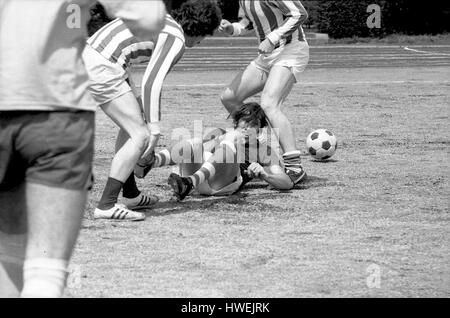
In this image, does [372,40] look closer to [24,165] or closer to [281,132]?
[281,132]

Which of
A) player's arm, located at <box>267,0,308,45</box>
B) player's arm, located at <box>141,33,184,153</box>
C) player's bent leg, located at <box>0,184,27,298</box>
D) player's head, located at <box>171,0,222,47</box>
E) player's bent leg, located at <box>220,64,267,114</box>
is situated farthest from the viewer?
player's bent leg, located at <box>220,64,267,114</box>

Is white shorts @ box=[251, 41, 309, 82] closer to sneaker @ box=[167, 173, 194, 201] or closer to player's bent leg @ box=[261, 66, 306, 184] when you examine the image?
player's bent leg @ box=[261, 66, 306, 184]

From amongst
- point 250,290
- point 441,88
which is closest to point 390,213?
point 250,290

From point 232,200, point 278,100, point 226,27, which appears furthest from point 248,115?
point 226,27

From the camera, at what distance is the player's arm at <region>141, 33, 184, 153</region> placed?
758 centimetres

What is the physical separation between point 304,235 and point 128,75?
69.8 inches

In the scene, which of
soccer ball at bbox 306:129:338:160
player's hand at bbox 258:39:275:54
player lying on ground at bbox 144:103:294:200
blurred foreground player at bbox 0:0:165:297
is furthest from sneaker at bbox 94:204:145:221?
blurred foreground player at bbox 0:0:165:297

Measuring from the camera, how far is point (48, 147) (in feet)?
11.4

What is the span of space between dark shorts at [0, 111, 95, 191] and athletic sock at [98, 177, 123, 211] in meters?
3.89

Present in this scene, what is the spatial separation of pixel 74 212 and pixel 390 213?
4674 millimetres

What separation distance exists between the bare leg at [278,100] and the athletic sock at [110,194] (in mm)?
2038

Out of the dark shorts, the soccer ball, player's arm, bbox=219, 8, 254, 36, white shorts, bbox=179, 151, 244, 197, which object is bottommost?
the soccer ball

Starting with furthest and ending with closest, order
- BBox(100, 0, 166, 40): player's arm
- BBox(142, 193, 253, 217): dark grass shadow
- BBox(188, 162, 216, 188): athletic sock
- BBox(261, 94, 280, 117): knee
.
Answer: BBox(261, 94, 280, 117): knee
BBox(188, 162, 216, 188): athletic sock
BBox(142, 193, 253, 217): dark grass shadow
BBox(100, 0, 166, 40): player's arm

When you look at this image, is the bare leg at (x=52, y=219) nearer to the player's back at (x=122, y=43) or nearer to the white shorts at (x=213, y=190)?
the player's back at (x=122, y=43)
